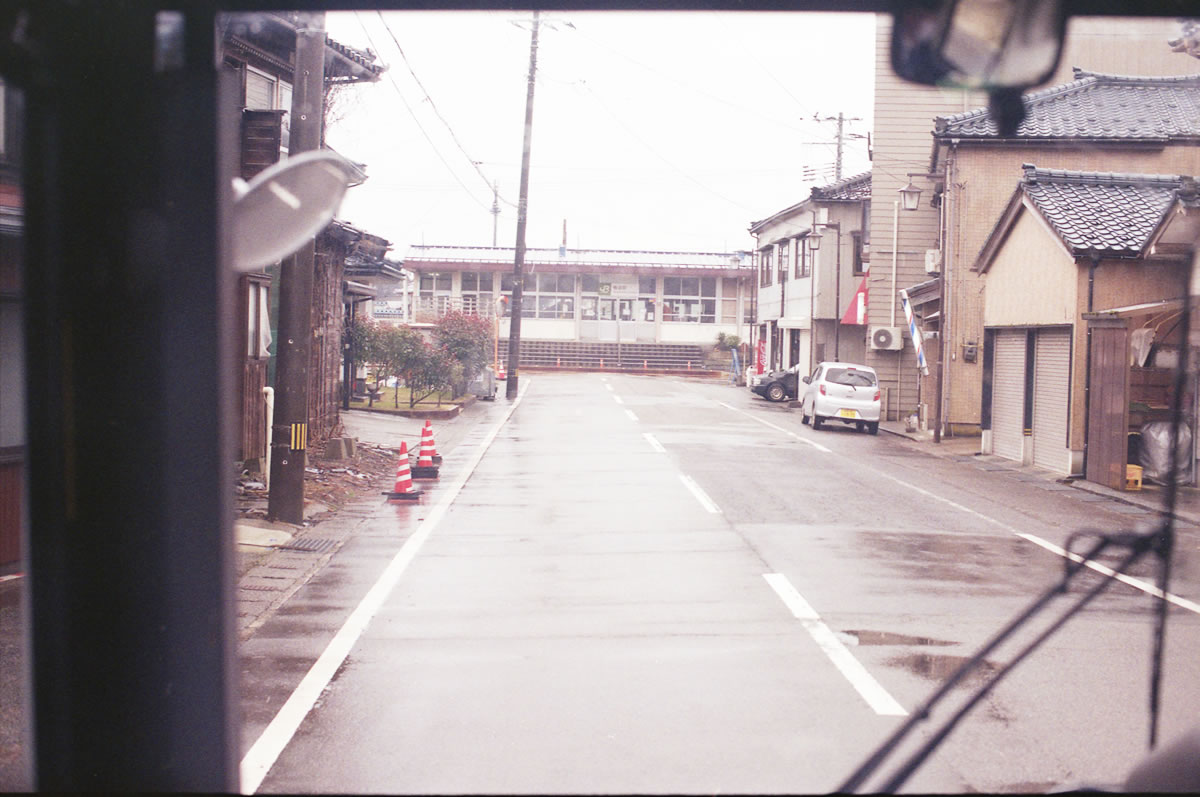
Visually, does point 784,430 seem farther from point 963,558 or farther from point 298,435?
point 298,435

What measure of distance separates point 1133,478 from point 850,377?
37.9ft

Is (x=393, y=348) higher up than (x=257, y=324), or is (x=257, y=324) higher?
(x=257, y=324)

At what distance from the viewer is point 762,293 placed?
5672cm

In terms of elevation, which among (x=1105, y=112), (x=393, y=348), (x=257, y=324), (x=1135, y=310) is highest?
(x=1105, y=112)

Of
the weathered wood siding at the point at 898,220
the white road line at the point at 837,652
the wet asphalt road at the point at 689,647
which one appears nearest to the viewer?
the wet asphalt road at the point at 689,647

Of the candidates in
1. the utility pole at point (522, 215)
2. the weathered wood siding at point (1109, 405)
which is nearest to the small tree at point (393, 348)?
the utility pole at point (522, 215)

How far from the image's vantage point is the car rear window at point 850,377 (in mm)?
29188

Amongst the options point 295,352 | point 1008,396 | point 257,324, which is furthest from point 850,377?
point 295,352

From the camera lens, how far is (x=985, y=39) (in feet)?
8.35

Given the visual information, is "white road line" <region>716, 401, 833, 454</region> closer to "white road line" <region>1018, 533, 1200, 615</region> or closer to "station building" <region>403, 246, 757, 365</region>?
"white road line" <region>1018, 533, 1200, 615</region>

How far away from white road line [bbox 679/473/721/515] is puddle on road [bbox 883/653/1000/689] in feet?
21.1

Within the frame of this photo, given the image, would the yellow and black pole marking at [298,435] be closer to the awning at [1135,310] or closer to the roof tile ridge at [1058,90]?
the awning at [1135,310]

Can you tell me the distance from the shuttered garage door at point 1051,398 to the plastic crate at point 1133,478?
176cm

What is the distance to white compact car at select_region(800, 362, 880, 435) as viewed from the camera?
28.9 metres
